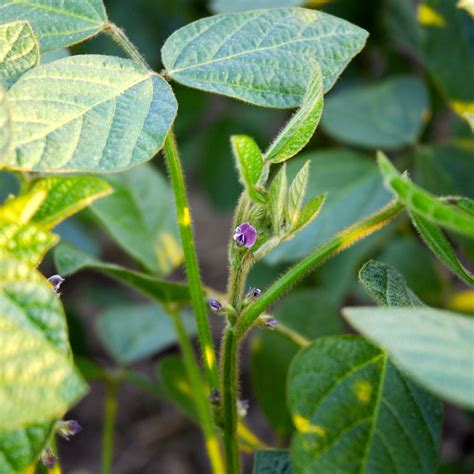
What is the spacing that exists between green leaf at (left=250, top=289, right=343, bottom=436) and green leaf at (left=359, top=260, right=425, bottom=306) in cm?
57

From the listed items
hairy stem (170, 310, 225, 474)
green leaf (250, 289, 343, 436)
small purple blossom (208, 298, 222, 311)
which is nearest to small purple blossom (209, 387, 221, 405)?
small purple blossom (208, 298, 222, 311)

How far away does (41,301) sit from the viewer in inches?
23.0

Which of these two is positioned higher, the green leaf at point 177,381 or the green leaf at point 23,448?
the green leaf at point 23,448

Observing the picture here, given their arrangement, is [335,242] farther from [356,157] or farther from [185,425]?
[185,425]

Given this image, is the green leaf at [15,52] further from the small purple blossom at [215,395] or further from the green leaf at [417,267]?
the green leaf at [417,267]

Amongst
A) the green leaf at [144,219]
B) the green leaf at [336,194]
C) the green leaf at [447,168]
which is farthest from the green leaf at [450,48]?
the green leaf at [144,219]

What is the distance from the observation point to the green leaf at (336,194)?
1.41m

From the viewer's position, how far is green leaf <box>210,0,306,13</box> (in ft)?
4.45

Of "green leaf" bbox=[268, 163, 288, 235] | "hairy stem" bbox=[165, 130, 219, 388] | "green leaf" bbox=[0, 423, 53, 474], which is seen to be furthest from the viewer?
"hairy stem" bbox=[165, 130, 219, 388]

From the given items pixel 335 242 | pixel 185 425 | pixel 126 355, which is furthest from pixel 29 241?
pixel 185 425

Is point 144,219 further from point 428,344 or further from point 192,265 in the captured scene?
point 428,344

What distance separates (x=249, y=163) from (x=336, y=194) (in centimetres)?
84

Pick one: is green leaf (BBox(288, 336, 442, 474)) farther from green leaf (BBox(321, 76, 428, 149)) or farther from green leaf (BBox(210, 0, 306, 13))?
green leaf (BBox(321, 76, 428, 149))

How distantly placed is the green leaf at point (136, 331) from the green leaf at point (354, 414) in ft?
2.58
